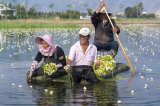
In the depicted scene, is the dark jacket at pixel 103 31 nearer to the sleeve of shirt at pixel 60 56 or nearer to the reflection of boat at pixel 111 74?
the reflection of boat at pixel 111 74

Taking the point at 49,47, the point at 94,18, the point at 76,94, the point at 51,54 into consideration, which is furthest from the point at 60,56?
the point at 94,18

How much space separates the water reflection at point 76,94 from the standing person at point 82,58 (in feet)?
1.32

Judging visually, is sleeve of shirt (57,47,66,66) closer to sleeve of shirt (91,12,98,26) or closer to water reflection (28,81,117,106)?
water reflection (28,81,117,106)

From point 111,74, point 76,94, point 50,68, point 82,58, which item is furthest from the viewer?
point 111,74

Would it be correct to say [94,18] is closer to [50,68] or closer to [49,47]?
[49,47]

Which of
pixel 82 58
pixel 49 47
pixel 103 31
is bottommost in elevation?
pixel 82 58

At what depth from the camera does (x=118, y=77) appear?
38.3ft

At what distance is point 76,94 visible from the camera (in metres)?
9.15

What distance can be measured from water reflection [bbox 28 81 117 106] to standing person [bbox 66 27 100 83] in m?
0.40

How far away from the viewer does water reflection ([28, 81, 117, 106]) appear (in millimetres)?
8367

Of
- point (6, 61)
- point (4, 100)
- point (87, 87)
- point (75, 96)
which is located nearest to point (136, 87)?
point (87, 87)

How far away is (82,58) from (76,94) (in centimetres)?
100

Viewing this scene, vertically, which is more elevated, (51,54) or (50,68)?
(51,54)

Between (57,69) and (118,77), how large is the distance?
2.09 m
